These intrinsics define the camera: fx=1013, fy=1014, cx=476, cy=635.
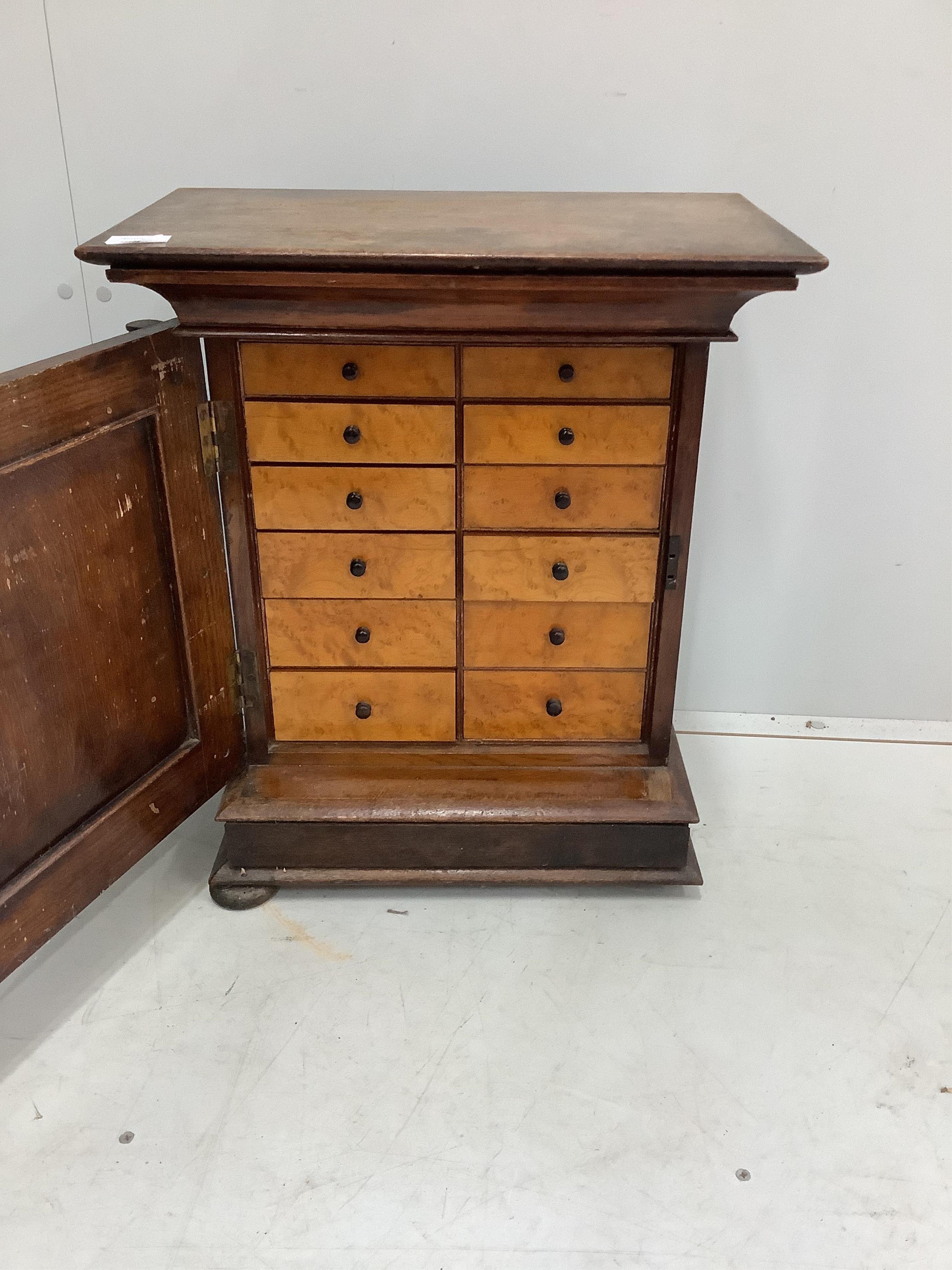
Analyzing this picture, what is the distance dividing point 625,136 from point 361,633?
1117 millimetres

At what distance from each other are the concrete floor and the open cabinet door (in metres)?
0.25

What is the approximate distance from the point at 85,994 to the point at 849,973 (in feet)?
4.41

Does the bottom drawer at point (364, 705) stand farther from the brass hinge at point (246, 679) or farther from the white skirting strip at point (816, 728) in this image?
the white skirting strip at point (816, 728)

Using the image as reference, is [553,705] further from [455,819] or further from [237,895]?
[237,895]

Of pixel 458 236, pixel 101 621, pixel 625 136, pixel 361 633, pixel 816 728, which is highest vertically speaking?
pixel 625 136

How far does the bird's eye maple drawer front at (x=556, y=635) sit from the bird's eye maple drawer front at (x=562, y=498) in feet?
0.51

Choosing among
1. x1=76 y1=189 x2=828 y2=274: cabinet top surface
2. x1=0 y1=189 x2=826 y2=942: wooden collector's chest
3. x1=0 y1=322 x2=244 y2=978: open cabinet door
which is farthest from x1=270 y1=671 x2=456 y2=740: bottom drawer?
x1=76 y1=189 x2=828 y2=274: cabinet top surface

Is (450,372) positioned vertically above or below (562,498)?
A: above

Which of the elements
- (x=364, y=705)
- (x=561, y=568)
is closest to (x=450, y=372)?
(x=561, y=568)

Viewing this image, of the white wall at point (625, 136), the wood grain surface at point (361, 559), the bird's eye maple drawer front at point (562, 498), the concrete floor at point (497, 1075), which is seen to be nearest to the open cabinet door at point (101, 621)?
the wood grain surface at point (361, 559)

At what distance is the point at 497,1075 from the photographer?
161 centimetres

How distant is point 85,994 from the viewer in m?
1.76

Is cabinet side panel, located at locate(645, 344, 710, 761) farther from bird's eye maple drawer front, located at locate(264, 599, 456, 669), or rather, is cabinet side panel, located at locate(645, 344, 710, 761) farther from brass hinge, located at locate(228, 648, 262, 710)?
brass hinge, located at locate(228, 648, 262, 710)

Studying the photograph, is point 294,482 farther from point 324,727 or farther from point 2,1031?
point 2,1031
